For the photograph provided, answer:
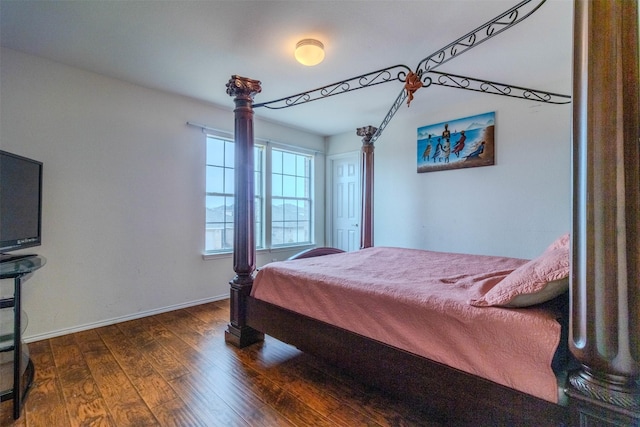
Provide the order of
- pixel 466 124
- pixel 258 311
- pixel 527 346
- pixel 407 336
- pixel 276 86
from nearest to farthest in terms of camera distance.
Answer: pixel 527 346, pixel 407 336, pixel 258 311, pixel 276 86, pixel 466 124

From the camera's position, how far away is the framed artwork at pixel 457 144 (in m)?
3.40

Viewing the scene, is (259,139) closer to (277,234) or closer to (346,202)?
(277,234)

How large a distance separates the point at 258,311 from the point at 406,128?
326 centimetres

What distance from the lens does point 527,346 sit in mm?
1084

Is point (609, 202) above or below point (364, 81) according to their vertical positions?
below

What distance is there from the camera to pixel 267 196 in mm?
4309

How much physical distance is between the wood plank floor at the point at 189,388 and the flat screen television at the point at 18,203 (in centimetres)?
90

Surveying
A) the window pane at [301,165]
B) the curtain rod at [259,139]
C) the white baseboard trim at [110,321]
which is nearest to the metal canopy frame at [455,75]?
the curtain rod at [259,139]

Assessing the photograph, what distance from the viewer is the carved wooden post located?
241 centimetres

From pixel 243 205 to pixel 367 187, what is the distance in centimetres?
195

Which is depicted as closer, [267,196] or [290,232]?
[267,196]

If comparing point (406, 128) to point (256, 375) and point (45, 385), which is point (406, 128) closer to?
point (256, 375)

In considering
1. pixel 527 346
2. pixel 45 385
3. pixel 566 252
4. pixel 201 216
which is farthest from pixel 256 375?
pixel 201 216

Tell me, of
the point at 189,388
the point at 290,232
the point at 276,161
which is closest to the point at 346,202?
the point at 290,232
